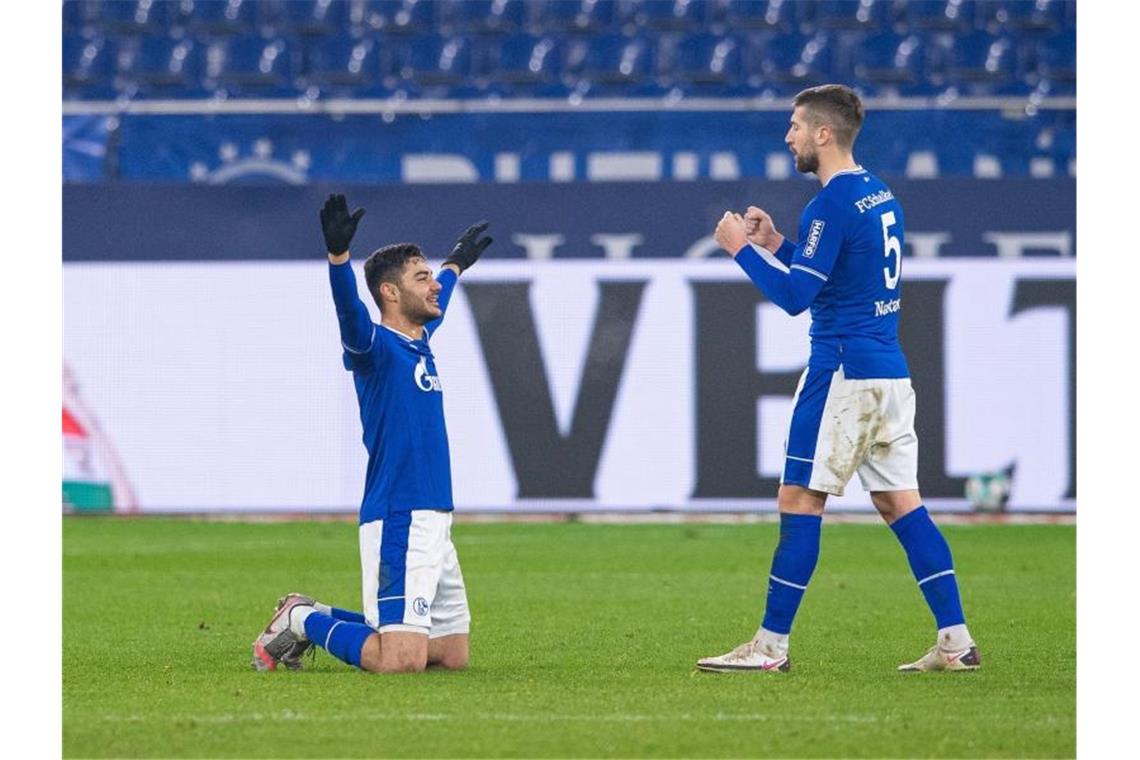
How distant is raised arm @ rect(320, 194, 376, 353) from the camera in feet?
19.9

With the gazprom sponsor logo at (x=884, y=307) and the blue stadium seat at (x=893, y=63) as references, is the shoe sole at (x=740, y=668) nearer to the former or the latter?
the gazprom sponsor logo at (x=884, y=307)

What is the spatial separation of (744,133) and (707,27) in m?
2.06

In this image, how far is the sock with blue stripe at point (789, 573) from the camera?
6617mm

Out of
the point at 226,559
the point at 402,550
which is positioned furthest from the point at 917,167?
the point at 402,550

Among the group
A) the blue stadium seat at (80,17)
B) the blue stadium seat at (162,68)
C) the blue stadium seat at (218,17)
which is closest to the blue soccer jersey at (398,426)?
the blue stadium seat at (162,68)

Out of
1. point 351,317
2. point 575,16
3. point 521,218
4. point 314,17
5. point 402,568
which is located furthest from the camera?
point 314,17

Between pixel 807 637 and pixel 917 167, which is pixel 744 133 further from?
pixel 807 637

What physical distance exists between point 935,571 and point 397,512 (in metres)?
1.83

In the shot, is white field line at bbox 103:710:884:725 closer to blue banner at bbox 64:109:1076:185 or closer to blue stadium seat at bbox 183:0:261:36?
blue banner at bbox 64:109:1076:185

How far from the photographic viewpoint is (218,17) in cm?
1867

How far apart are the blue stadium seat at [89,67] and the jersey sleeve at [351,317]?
12.1m

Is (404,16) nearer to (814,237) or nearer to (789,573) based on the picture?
(814,237)

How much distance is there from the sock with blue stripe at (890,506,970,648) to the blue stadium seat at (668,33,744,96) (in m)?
11.5

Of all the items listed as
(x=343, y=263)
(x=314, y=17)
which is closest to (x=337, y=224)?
(x=343, y=263)
